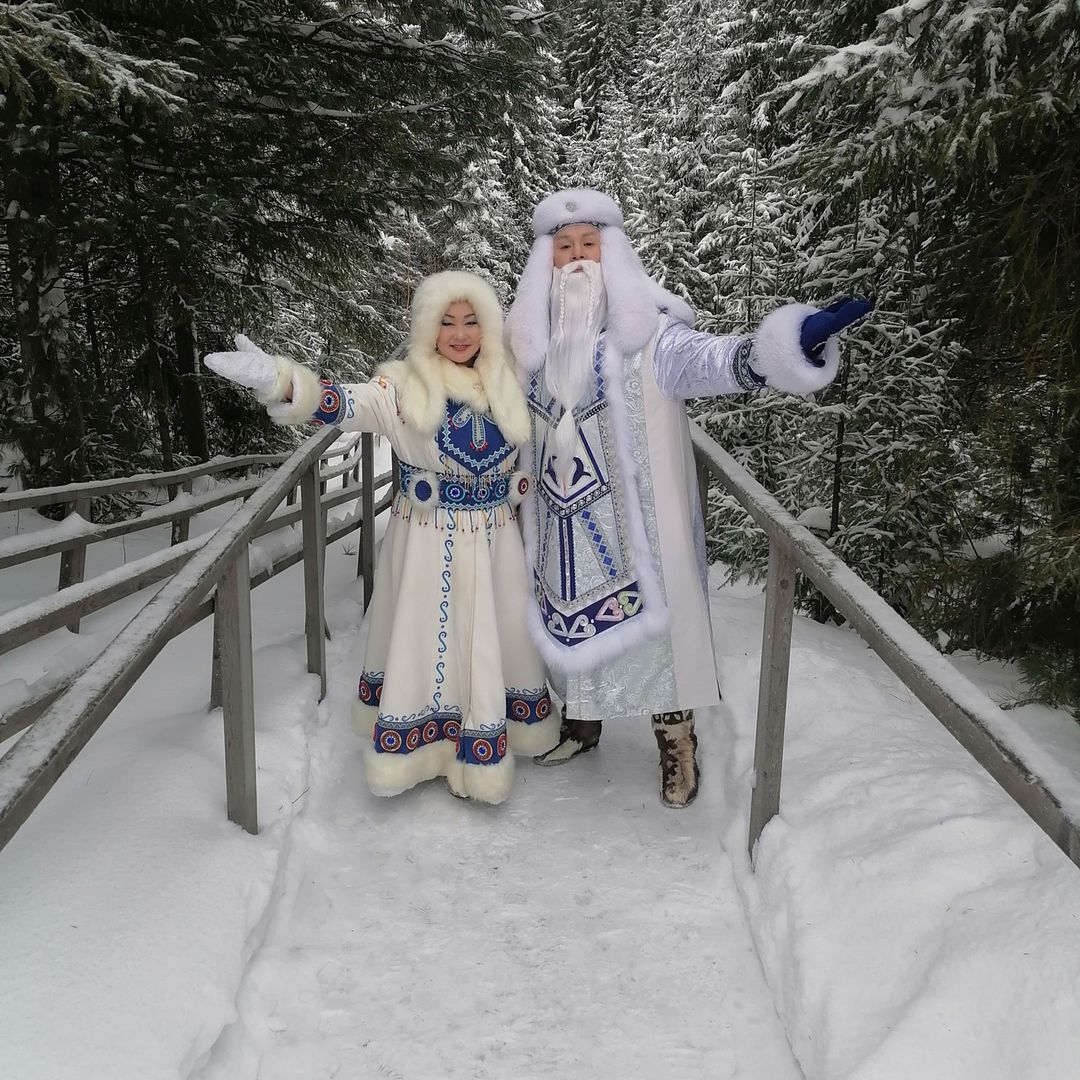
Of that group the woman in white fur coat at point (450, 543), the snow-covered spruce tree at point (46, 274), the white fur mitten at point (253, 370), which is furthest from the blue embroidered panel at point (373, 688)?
the snow-covered spruce tree at point (46, 274)

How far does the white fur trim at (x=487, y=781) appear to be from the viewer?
2.87 m

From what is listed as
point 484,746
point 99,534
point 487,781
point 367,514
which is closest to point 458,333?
point 484,746

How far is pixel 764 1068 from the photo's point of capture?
73.4 inches

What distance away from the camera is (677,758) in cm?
299

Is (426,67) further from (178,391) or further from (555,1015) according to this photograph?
(555,1015)

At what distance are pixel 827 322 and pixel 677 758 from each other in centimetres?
157

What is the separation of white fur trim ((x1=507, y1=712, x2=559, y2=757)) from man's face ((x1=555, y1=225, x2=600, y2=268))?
64.8 inches

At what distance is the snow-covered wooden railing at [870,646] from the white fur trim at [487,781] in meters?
0.83

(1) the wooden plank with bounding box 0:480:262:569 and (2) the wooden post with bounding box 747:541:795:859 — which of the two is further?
(1) the wooden plank with bounding box 0:480:262:569

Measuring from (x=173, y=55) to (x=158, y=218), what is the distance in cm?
99

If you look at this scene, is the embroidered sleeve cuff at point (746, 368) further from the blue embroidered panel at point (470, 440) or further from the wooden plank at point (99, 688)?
the wooden plank at point (99, 688)

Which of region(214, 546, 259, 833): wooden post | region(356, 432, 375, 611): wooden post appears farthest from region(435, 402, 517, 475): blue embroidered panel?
region(356, 432, 375, 611): wooden post

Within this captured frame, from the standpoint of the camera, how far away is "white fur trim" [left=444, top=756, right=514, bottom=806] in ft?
9.42

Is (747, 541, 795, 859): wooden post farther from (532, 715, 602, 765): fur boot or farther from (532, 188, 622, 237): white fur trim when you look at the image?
(532, 188, 622, 237): white fur trim
